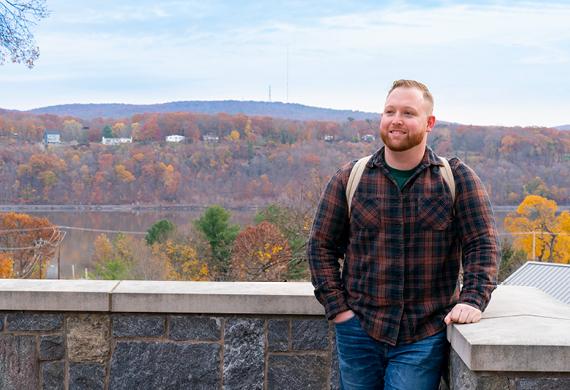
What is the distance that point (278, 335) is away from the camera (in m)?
3.41

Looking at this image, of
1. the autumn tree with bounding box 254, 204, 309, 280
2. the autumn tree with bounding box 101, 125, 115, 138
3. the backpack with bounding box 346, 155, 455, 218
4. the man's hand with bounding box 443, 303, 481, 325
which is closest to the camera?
the man's hand with bounding box 443, 303, 481, 325

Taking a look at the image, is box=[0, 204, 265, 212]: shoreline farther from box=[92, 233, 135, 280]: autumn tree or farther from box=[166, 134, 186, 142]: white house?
box=[166, 134, 186, 142]: white house

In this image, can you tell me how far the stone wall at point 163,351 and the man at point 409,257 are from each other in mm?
850

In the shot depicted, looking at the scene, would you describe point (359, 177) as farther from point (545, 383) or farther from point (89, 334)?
point (89, 334)

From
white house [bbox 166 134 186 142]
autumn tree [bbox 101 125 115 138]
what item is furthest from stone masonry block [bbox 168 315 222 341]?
autumn tree [bbox 101 125 115 138]

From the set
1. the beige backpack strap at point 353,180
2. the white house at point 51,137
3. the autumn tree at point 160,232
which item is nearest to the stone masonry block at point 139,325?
the beige backpack strap at point 353,180

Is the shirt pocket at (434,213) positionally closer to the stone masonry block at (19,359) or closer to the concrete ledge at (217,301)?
the concrete ledge at (217,301)

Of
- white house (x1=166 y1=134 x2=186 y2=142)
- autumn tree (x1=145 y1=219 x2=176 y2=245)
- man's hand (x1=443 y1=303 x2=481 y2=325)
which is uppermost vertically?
man's hand (x1=443 y1=303 x2=481 y2=325)

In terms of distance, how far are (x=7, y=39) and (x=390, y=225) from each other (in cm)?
1071

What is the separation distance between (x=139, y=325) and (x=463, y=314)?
1.52 metres

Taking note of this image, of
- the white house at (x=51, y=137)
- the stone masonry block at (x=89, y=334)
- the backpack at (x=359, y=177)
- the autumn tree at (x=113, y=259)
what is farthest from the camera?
the white house at (x=51, y=137)

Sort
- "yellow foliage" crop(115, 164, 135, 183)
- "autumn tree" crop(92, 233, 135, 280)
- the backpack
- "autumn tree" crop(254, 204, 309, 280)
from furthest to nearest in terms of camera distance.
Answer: "yellow foliage" crop(115, 164, 135, 183) → "autumn tree" crop(92, 233, 135, 280) → "autumn tree" crop(254, 204, 309, 280) → the backpack

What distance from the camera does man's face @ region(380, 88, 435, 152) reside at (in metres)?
2.47

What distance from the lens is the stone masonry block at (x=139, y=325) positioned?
135 inches
